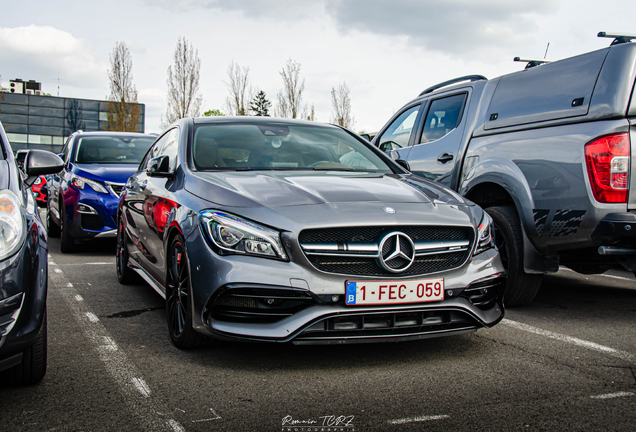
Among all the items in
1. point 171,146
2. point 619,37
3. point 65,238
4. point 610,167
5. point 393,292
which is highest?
point 619,37

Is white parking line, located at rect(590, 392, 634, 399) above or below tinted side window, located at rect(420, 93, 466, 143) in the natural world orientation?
below

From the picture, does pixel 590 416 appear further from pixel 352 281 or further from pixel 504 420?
pixel 352 281

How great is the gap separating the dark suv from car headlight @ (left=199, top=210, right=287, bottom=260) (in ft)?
2.80

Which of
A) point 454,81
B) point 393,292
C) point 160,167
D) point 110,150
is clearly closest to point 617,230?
point 393,292

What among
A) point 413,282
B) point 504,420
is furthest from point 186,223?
point 504,420

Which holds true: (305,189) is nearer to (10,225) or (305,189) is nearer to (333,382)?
(333,382)

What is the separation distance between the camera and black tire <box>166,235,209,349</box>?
11.3ft

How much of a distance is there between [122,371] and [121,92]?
38.6m

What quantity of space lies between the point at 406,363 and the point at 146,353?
5.00 feet

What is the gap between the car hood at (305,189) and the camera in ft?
11.2

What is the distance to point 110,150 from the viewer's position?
9.00 meters

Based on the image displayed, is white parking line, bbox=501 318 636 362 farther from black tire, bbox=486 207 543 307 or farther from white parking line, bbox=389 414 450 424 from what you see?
white parking line, bbox=389 414 450 424

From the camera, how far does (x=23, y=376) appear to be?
2.90m
